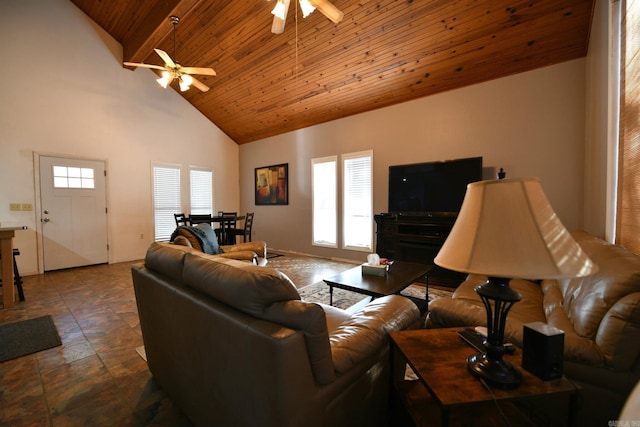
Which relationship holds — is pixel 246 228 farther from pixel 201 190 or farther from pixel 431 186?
pixel 431 186

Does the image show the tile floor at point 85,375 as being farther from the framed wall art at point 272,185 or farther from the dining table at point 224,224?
the framed wall art at point 272,185

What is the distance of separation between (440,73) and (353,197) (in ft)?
7.95

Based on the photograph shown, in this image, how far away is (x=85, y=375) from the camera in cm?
192

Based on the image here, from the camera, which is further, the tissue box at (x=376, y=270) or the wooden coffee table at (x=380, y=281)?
the tissue box at (x=376, y=270)

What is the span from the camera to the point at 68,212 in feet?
15.8

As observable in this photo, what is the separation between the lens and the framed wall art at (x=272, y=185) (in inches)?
250

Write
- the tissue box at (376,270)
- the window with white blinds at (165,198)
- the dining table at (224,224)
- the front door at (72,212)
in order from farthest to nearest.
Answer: the window with white blinds at (165,198) < the dining table at (224,224) < the front door at (72,212) < the tissue box at (376,270)

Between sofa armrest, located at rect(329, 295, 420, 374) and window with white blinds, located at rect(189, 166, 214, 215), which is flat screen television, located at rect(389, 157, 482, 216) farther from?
window with white blinds, located at rect(189, 166, 214, 215)

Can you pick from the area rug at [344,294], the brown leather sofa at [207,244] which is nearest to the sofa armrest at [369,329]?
the area rug at [344,294]

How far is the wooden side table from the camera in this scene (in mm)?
869

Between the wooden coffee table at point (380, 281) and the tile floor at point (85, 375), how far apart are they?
149 cm

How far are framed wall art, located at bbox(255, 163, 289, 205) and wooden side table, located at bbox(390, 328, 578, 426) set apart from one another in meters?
5.32

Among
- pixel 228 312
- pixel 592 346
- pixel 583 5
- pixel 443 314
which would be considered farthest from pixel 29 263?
pixel 583 5

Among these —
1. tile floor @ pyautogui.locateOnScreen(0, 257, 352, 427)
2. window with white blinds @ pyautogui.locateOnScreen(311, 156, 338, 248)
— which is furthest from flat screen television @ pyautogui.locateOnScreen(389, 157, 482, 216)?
tile floor @ pyautogui.locateOnScreen(0, 257, 352, 427)
